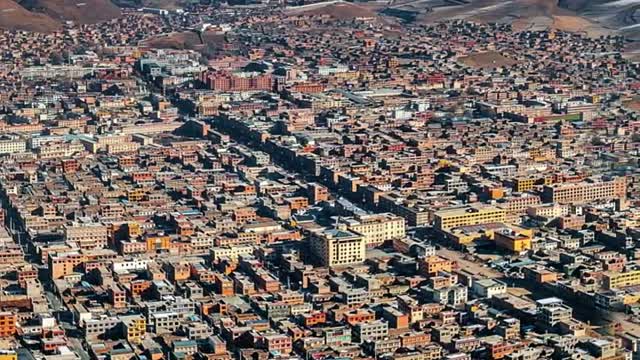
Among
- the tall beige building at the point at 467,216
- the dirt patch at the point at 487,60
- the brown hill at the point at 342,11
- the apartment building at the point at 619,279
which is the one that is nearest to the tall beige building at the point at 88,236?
the tall beige building at the point at 467,216

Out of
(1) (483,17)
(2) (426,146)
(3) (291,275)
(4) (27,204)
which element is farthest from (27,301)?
(1) (483,17)

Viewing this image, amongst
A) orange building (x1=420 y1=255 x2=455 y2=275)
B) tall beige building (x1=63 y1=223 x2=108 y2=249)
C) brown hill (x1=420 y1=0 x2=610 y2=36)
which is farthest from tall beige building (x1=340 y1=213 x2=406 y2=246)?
brown hill (x1=420 y1=0 x2=610 y2=36)

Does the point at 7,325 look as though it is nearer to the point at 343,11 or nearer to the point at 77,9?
the point at 77,9

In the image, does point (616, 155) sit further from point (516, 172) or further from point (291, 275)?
point (291, 275)

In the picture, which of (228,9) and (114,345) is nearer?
(114,345)

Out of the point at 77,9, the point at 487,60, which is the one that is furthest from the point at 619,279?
the point at 77,9

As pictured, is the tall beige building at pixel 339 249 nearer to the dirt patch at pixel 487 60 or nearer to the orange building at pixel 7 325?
the orange building at pixel 7 325
